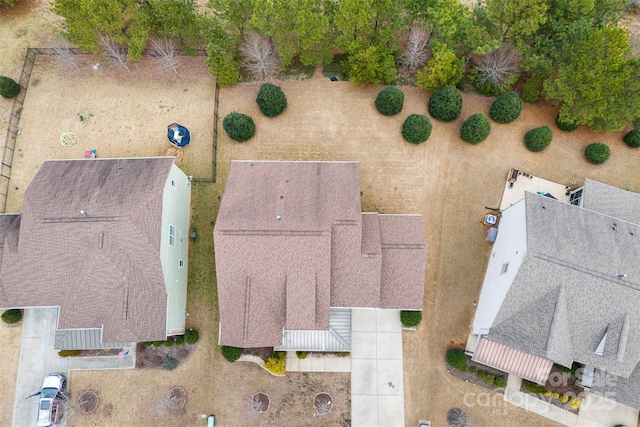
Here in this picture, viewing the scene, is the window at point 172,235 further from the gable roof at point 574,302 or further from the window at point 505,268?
the window at point 505,268

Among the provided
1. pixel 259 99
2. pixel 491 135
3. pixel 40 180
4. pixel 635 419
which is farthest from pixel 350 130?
pixel 635 419

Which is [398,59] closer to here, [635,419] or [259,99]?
[259,99]

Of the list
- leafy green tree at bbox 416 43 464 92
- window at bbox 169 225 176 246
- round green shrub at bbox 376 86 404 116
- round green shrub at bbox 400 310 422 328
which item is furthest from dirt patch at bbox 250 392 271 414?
leafy green tree at bbox 416 43 464 92

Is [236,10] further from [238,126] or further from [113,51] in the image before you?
[113,51]

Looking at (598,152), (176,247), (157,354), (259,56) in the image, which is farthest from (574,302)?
(259,56)

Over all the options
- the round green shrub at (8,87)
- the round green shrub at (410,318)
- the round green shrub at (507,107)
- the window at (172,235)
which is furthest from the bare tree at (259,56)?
the round green shrub at (410,318)

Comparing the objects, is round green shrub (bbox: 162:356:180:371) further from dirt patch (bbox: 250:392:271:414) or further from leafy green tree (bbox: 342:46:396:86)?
leafy green tree (bbox: 342:46:396:86)
